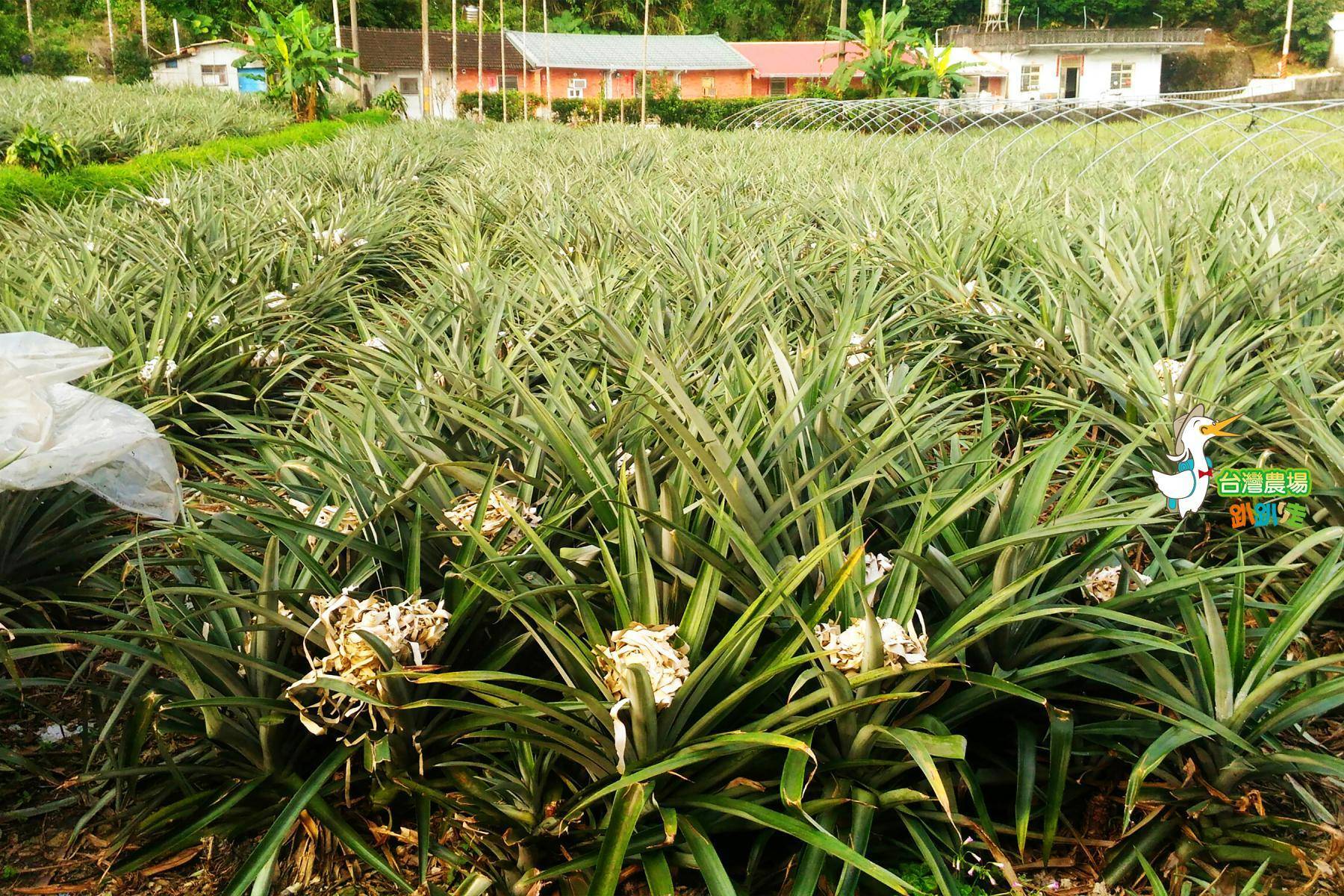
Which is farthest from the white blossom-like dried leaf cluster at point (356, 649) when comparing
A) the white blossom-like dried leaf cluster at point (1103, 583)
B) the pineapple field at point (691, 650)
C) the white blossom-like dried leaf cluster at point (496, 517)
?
the white blossom-like dried leaf cluster at point (1103, 583)

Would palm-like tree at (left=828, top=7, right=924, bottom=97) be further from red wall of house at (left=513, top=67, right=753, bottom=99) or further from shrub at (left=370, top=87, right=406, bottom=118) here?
red wall of house at (left=513, top=67, right=753, bottom=99)

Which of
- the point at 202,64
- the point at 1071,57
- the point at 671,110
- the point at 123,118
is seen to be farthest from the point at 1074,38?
the point at 123,118

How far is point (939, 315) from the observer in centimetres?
359

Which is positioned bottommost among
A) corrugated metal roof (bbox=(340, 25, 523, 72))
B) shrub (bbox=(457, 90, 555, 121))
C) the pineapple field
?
the pineapple field

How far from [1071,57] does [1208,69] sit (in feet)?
32.3

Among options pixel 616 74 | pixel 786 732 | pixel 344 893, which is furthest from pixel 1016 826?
pixel 616 74

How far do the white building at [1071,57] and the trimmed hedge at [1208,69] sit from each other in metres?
4.44

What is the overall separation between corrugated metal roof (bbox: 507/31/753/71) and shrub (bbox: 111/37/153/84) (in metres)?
12.1

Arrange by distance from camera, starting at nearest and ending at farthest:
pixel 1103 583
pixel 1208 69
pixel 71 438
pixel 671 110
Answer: pixel 1103 583, pixel 71 438, pixel 671 110, pixel 1208 69

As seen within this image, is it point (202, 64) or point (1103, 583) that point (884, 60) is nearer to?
point (1103, 583)

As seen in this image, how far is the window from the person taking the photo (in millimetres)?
41844

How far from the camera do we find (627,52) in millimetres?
40000

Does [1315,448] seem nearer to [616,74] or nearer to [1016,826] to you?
[1016,826]

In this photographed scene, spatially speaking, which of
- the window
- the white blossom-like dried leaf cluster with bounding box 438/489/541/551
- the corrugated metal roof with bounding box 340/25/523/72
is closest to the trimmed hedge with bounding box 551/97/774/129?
the corrugated metal roof with bounding box 340/25/523/72
